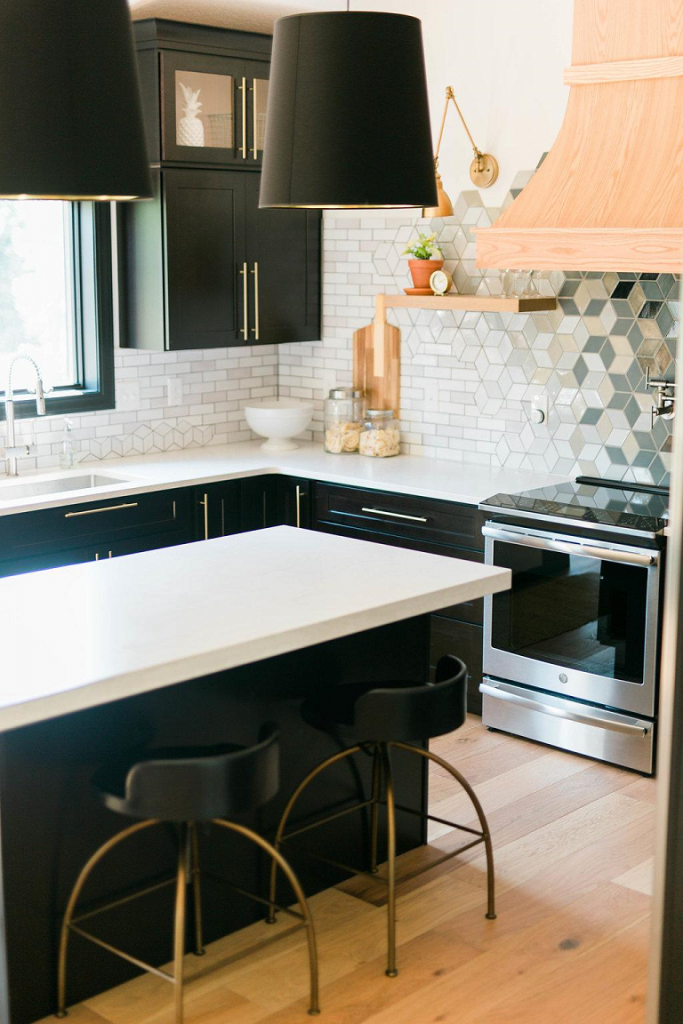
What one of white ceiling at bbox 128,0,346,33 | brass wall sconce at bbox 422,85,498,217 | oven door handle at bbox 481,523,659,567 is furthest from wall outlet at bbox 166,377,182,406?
oven door handle at bbox 481,523,659,567

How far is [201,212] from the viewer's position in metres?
5.63

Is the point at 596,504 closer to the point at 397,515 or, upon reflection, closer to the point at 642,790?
the point at 397,515

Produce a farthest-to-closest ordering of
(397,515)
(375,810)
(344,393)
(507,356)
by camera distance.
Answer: (344,393) → (507,356) → (397,515) → (375,810)

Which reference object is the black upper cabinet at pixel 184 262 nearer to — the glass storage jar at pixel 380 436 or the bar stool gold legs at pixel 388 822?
the glass storage jar at pixel 380 436

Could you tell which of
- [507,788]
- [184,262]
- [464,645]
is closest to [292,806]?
[507,788]

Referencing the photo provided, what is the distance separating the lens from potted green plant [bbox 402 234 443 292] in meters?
5.59

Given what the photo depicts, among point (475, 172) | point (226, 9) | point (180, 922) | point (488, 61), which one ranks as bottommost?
point (180, 922)

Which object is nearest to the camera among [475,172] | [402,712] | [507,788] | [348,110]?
[348,110]

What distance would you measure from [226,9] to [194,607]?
3.30m

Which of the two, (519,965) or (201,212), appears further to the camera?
(201,212)

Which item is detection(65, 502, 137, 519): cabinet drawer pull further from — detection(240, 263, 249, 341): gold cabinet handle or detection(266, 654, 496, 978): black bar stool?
detection(266, 654, 496, 978): black bar stool

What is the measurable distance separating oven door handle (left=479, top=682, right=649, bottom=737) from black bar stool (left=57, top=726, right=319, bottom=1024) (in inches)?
77.5

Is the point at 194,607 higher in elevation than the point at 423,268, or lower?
lower

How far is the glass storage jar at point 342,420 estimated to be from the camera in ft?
19.8
